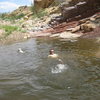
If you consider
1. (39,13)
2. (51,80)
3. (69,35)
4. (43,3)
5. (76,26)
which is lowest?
(69,35)

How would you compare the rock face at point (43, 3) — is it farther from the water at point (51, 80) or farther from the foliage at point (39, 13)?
the water at point (51, 80)

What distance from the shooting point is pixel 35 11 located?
4941 centimetres

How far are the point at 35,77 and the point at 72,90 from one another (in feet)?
7.02

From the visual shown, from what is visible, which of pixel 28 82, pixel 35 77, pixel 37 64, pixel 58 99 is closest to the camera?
pixel 58 99

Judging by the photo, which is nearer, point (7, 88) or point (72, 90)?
point (72, 90)

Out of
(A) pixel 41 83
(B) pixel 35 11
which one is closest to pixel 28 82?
(A) pixel 41 83

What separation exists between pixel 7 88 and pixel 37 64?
11.9ft

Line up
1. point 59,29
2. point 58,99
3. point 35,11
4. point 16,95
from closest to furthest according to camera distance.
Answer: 1. point 58,99
2. point 16,95
3. point 59,29
4. point 35,11

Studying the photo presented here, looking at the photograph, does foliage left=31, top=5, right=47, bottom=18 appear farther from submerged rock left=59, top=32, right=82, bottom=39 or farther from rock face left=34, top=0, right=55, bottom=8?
submerged rock left=59, top=32, right=82, bottom=39

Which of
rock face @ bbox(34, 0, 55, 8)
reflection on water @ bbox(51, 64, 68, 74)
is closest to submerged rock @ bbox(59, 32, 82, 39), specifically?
reflection on water @ bbox(51, 64, 68, 74)

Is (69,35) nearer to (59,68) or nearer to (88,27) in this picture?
(88,27)

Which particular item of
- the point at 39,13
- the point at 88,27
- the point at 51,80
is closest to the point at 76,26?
the point at 88,27

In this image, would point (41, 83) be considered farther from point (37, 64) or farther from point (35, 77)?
point (37, 64)

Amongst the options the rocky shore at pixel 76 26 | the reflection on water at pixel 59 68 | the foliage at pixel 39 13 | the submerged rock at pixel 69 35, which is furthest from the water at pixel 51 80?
the foliage at pixel 39 13
